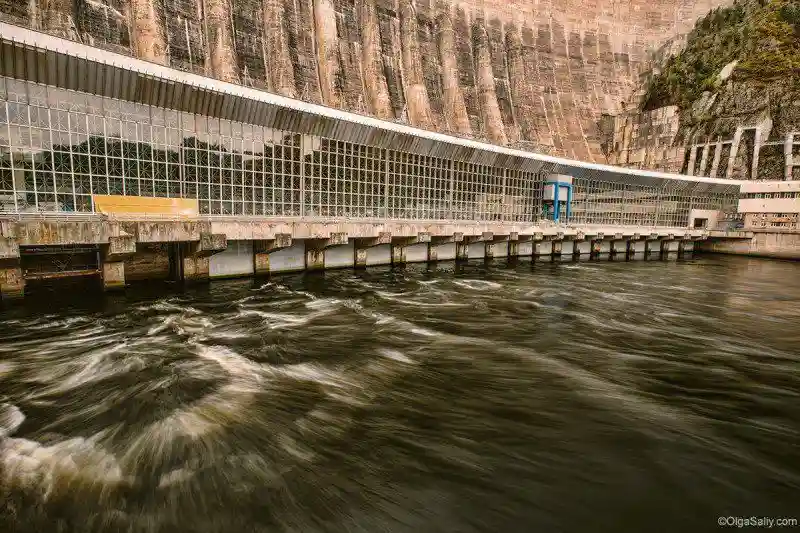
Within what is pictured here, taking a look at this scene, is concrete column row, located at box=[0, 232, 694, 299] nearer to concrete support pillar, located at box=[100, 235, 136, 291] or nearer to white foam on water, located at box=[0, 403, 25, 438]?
concrete support pillar, located at box=[100, 235, 136, 291]

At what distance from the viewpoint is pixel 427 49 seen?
52844mm

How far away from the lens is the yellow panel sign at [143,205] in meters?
14.9

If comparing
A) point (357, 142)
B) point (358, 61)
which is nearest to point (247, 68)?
point (358, 61)

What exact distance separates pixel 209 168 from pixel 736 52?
217 ft

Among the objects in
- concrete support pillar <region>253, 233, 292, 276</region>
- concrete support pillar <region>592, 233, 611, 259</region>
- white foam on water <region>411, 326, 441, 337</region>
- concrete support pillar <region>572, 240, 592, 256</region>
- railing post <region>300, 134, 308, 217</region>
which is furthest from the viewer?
concrete support pillar <region>572, 240, 592, 256</region>

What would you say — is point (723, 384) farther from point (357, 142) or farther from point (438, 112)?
point (438, 112)

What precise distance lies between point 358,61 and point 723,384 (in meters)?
45.7

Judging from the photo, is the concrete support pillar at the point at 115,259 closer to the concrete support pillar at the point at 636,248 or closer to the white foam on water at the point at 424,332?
the white foam on water at the point at 424,332

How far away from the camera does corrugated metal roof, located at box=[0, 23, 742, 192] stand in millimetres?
13992

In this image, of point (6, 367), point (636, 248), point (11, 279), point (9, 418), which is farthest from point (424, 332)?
point (636, 248)

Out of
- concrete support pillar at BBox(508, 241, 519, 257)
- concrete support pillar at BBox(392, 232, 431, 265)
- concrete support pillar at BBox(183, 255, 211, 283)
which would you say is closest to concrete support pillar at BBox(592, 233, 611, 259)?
concrete support pillar at BBox(508, 241, 519, 257)

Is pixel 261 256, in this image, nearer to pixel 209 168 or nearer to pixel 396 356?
pixel 209 168

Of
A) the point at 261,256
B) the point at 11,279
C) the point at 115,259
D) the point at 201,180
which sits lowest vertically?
the point at 11,279

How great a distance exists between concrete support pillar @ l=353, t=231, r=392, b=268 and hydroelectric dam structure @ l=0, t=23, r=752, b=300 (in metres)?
0.06
